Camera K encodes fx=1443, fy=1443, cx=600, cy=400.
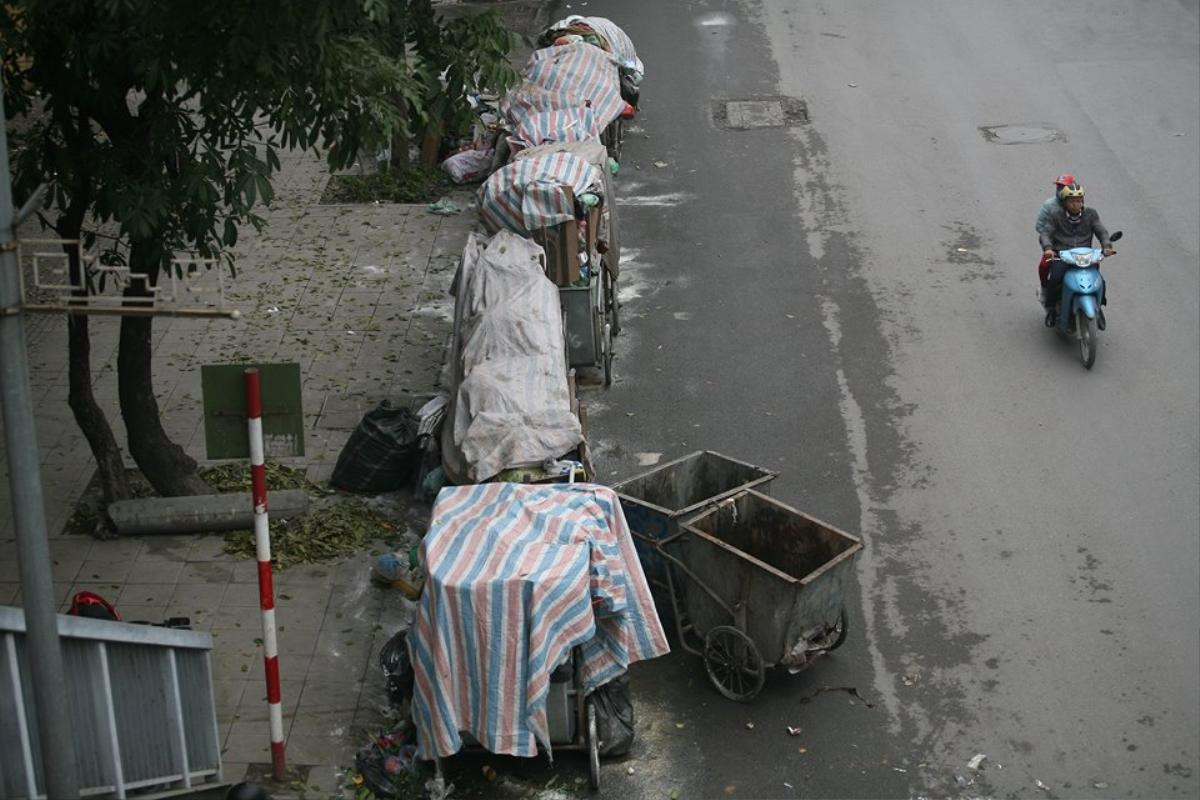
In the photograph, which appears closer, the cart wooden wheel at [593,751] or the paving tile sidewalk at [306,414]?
the cart wooden wheel at [593,751]

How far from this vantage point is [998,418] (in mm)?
12570

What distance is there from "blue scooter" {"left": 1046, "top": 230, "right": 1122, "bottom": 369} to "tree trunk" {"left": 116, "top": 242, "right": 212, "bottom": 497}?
7.86 meters

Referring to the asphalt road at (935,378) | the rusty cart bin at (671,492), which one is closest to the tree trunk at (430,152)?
the asphalt road at (935,378)

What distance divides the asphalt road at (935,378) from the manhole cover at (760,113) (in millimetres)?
172

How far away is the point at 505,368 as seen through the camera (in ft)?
35.3

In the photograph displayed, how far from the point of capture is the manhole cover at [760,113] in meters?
19.3

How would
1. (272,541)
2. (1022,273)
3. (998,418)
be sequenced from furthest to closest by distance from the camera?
(1022,273), (998,418), (272,541)

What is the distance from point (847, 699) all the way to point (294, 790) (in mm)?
3506

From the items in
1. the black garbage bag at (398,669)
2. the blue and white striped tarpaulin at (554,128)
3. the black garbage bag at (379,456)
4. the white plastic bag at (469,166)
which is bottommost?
the black garbage bag at (398,669)

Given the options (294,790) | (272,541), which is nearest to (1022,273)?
(272,541)

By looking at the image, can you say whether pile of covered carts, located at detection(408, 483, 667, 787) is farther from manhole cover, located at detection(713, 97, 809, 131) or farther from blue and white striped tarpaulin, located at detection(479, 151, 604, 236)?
manhole cover, located at detection(713, 97, 809, 131)

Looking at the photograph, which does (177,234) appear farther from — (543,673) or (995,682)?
(995,682)

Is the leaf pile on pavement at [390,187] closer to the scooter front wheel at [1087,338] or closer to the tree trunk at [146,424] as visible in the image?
the tree trunk at [146,424]

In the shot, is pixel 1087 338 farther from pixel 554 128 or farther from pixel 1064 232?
pixel 554 128
